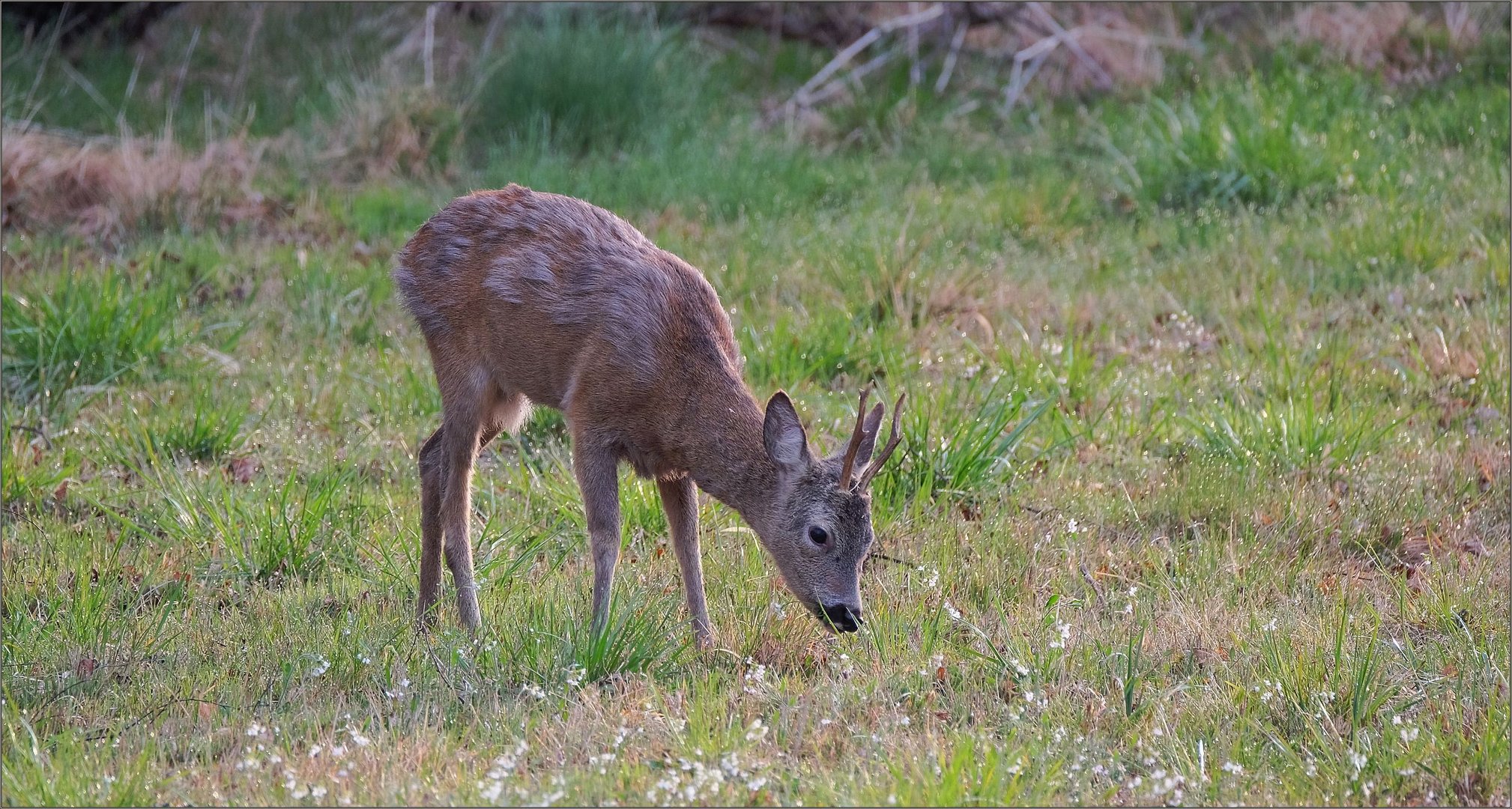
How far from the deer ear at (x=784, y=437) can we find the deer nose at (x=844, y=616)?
17.8 inches

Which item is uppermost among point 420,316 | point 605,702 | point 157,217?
point 420,316

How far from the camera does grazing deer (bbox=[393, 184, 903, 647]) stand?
489cm

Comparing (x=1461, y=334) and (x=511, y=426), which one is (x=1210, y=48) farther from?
(x=511, y=426)

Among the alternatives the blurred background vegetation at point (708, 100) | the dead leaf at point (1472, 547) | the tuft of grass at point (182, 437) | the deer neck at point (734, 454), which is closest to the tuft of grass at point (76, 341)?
the tuft of grass at point (182, 437)

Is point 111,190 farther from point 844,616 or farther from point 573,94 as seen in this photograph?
point 844,616

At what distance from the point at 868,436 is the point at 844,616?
1.88ft

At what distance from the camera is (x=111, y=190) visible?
1004 cm

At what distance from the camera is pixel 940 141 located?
1160 cm

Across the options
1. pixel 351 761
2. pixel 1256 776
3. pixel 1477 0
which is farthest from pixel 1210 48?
pixel 351 761

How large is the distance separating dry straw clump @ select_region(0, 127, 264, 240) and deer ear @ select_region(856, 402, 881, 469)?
6.50 meters

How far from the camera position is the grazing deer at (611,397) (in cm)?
489

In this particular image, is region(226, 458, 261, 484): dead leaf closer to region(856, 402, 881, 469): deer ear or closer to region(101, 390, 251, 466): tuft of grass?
region(101, 390, 251, 466): tuft of grass

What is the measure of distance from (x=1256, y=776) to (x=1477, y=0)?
34.2ft

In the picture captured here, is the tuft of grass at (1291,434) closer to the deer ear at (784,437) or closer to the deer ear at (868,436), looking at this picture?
the deer ear at (868,436)
